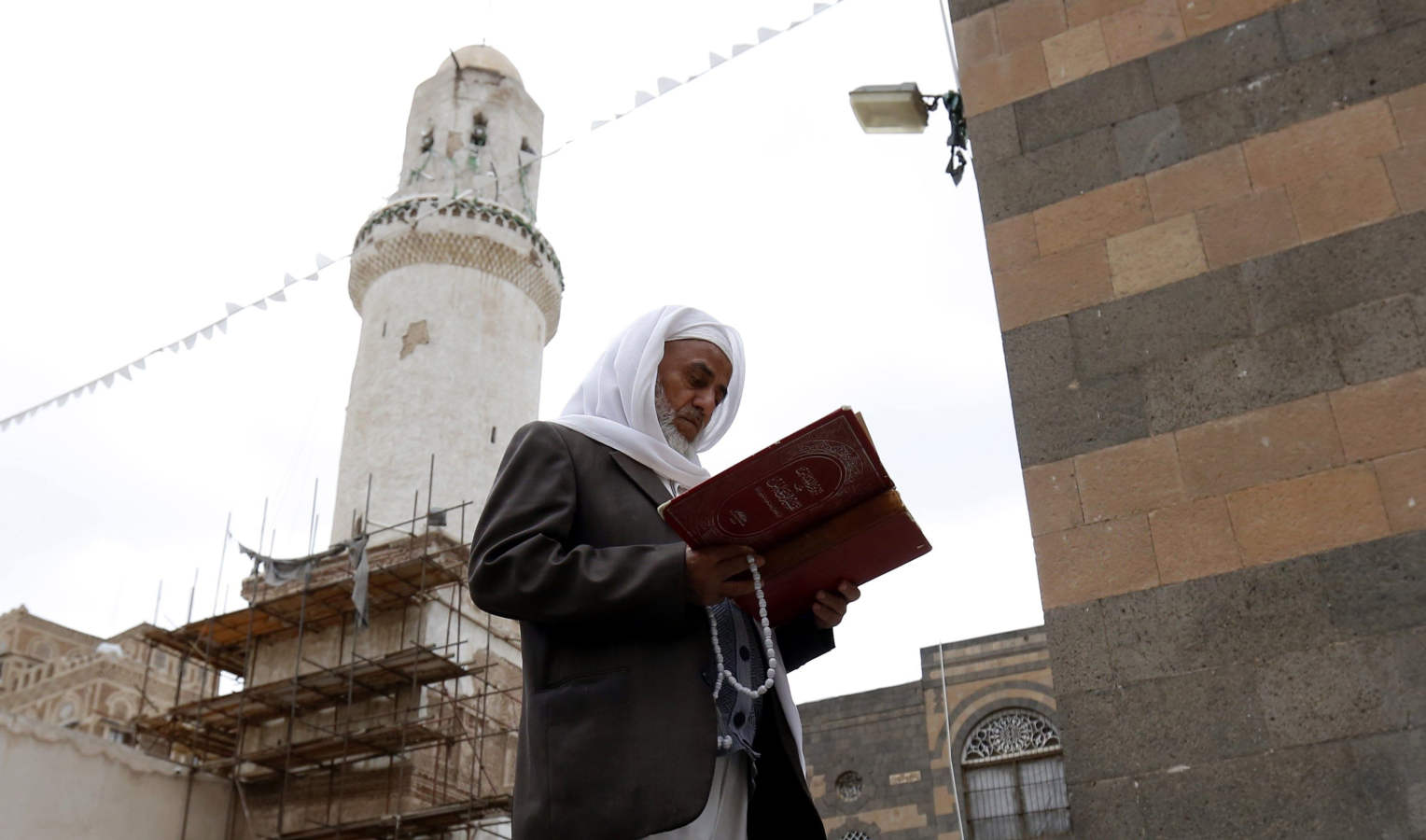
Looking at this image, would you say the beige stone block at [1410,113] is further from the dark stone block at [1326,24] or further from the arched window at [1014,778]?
the arched window at [1014,778]

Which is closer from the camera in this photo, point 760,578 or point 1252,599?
point 760,578

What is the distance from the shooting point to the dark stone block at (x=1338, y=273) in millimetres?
4008

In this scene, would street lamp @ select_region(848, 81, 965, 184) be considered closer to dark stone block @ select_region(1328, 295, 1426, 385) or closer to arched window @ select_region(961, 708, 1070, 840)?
dark stone block @ select_region(1328, 295, 1426, 385)

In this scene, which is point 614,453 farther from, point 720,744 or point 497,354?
point 497,354

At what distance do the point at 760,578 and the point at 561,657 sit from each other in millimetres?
442

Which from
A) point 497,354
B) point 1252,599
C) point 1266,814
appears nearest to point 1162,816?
point 1266,814

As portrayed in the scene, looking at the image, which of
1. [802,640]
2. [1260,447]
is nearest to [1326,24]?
[1260,447]

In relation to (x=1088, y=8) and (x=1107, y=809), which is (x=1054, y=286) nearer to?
(x=1088, y=8)

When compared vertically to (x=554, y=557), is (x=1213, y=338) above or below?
above

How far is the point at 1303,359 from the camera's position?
4008 millimetres

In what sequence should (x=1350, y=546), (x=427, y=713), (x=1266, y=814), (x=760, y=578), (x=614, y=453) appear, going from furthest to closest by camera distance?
(x=427, y=713) → (x=1350, y=546) → (x=1266, y=814) → (x=614, y=453) → (x=760, y=578)

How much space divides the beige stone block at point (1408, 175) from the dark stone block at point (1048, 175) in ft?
2.83

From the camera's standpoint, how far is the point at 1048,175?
15.5 ft

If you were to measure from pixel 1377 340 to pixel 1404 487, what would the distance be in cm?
49
